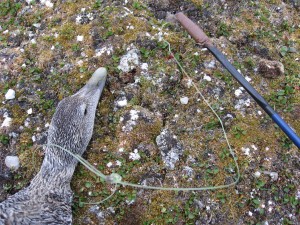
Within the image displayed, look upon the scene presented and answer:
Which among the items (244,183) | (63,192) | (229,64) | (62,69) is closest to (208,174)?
(244,183)

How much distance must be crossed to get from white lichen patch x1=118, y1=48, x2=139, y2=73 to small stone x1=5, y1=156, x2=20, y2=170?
6.66ft

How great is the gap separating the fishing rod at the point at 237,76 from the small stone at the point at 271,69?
2.24 ft

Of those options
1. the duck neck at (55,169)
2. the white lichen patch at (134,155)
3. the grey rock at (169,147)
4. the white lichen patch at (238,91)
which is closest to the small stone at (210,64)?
the white lichen patch at (238,91)

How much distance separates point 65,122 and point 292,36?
3.92m

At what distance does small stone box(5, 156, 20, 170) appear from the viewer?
521cm

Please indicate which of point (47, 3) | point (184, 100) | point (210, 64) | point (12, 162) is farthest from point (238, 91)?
point (47, 3)

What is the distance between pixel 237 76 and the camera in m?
5.23

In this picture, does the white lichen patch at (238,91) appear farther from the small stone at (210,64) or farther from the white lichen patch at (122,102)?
the white lichen patch at (122,102)

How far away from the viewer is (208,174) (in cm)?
502

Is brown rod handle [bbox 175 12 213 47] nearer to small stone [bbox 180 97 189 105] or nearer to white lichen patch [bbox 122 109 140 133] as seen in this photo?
small stone [bbox 180 97 189 105]

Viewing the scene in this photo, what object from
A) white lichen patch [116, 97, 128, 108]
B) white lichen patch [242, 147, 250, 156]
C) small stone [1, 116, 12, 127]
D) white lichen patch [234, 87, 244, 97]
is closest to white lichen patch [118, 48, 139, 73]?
white lichen patch [116, 97, 128, 108]

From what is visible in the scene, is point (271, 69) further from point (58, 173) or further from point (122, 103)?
point (58, 173)

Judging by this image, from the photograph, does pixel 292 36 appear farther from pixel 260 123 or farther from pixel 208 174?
pixel 208 174

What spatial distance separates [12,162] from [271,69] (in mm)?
4052
